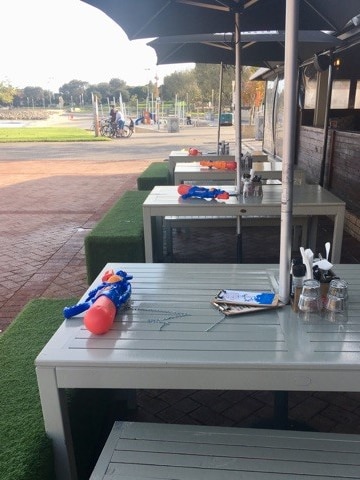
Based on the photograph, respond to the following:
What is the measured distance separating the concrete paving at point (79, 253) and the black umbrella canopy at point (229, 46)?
2062 mm

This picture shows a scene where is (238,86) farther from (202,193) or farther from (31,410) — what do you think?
(31,410)

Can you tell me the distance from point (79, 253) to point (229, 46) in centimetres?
307

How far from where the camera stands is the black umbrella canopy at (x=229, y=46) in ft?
13.9

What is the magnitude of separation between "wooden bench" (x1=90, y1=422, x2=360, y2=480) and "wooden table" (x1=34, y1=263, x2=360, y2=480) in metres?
0.20

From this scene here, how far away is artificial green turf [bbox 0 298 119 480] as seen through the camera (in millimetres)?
1280

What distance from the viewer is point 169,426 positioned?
141 centimetres

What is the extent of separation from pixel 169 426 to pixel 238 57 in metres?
2.52

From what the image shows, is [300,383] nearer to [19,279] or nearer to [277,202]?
[277,202]

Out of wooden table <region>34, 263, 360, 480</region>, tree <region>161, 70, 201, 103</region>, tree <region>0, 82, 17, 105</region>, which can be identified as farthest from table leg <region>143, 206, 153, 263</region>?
tree <region>0, 82, 17, 105</region>

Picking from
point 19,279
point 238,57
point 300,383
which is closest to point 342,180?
point 238,57

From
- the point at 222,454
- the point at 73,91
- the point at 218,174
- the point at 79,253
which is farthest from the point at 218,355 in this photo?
the point at 73,91

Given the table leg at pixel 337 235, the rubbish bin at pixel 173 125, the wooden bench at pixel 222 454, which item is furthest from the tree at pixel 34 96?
the wooden bench at pixel 222 454

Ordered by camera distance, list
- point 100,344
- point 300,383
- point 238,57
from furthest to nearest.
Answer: point 238,57
point 100,344
point 300,383

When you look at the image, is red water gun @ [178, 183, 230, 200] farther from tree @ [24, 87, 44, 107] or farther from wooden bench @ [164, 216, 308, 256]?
tree @ [24, 87, 44, 107]
